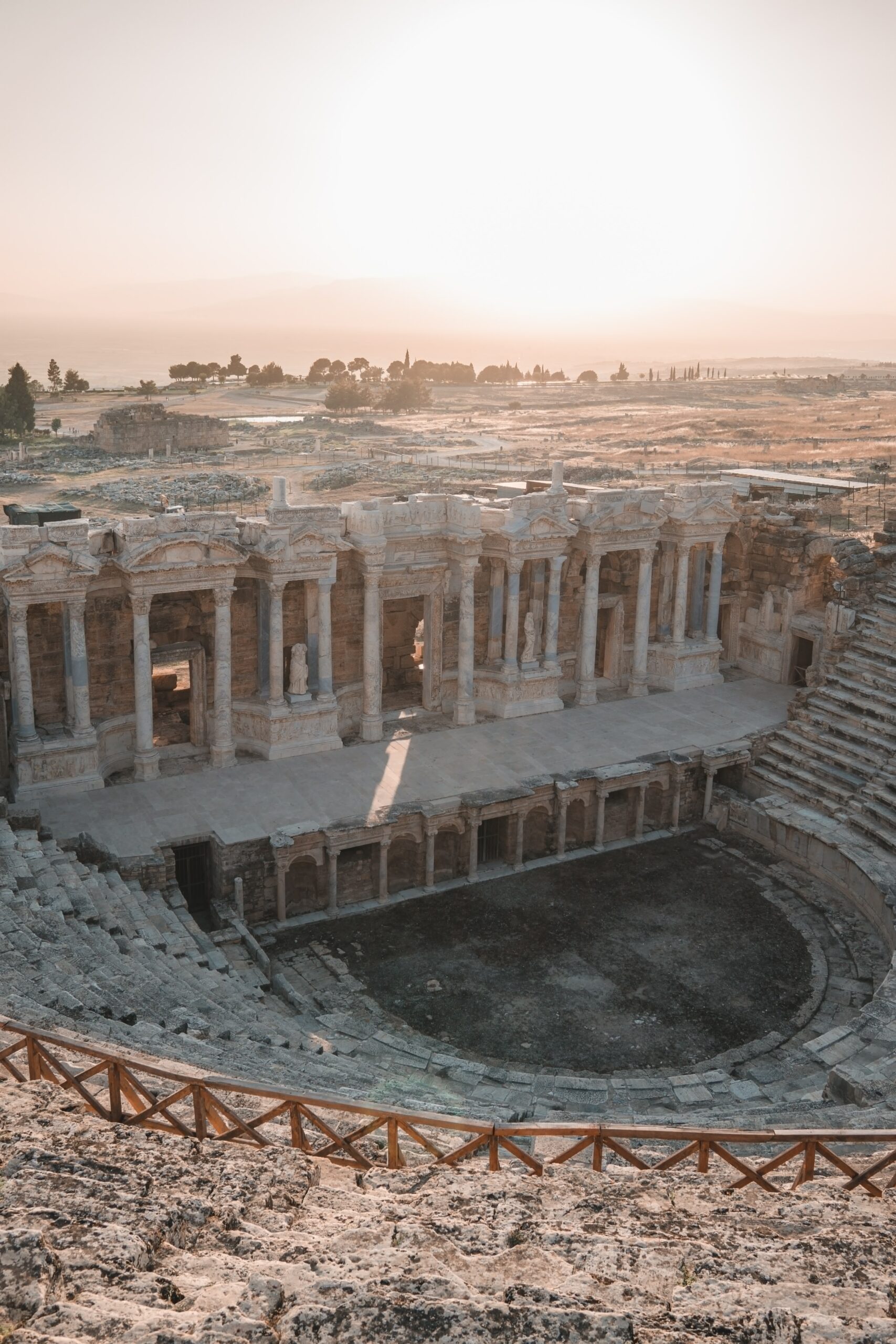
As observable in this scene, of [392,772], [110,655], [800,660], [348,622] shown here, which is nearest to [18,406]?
[348,622]

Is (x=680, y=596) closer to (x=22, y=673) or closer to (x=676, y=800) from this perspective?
(x=676, y=800)

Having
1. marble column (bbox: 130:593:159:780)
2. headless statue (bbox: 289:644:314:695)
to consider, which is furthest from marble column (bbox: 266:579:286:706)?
marble column (bbox: 130:593:159:780)

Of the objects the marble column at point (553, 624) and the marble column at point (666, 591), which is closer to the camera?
the marble column at point (553, 624)

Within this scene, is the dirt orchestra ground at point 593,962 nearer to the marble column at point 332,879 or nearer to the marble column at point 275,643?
the marble column at point 332,879

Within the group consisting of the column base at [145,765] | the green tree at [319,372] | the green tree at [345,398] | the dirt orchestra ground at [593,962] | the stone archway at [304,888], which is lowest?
the dirt orchestra ground at [593,962]

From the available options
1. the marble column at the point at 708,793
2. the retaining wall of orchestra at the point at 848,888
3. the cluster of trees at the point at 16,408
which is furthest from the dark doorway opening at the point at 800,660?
the cluster of trees at the point at 16,408

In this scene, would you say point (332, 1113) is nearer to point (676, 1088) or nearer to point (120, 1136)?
point (120, 1136)

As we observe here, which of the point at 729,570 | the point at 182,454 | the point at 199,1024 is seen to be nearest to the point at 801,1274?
the point at 199,1024

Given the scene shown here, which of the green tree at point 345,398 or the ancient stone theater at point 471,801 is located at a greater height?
the green tree at point 345,398
